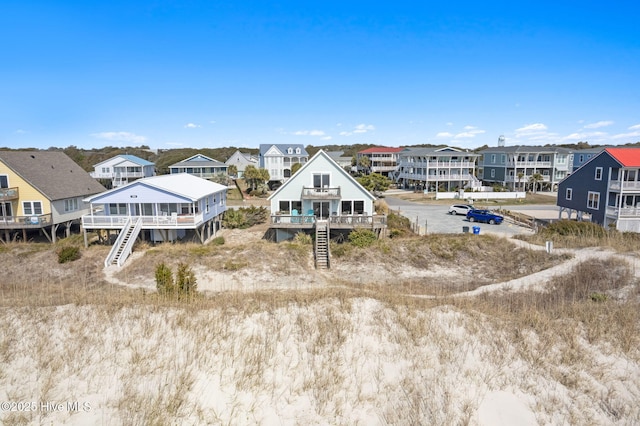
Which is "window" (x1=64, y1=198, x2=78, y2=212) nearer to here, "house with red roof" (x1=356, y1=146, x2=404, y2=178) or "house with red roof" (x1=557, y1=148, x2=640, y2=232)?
"house with red roof" (x1=557, y1=148, x2=640, y2=232)

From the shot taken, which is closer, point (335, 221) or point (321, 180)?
point (335, 221)

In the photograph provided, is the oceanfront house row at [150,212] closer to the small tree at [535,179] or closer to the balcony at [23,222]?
the balcony at [23,222]

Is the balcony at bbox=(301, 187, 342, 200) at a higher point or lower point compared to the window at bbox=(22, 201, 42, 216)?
higher

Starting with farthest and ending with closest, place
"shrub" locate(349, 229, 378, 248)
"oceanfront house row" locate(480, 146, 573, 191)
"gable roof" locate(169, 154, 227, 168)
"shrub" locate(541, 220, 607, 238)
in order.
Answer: "gable roof" locate(169, 154, 227, 168), "oceanfront house row" locate(480, 146, 573, 191), "shrub" locate(541, 220, 607, 238), "shrub" locate(349, 229, 378, 248)

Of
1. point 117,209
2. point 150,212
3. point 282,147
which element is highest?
point 282,147

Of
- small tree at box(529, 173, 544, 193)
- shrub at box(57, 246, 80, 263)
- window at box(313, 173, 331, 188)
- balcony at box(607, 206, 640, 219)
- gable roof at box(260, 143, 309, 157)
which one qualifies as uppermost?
gable roof at box(260, 143, 309, 157)

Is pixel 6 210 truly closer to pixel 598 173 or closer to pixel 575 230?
pixel 575 230

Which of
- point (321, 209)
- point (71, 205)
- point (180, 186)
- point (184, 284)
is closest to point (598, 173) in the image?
point (321, 209)

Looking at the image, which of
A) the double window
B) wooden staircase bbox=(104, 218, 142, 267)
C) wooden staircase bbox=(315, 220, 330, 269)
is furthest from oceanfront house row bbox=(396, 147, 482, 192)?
wooden staircase bbox=(104, 218, 142, 267)
